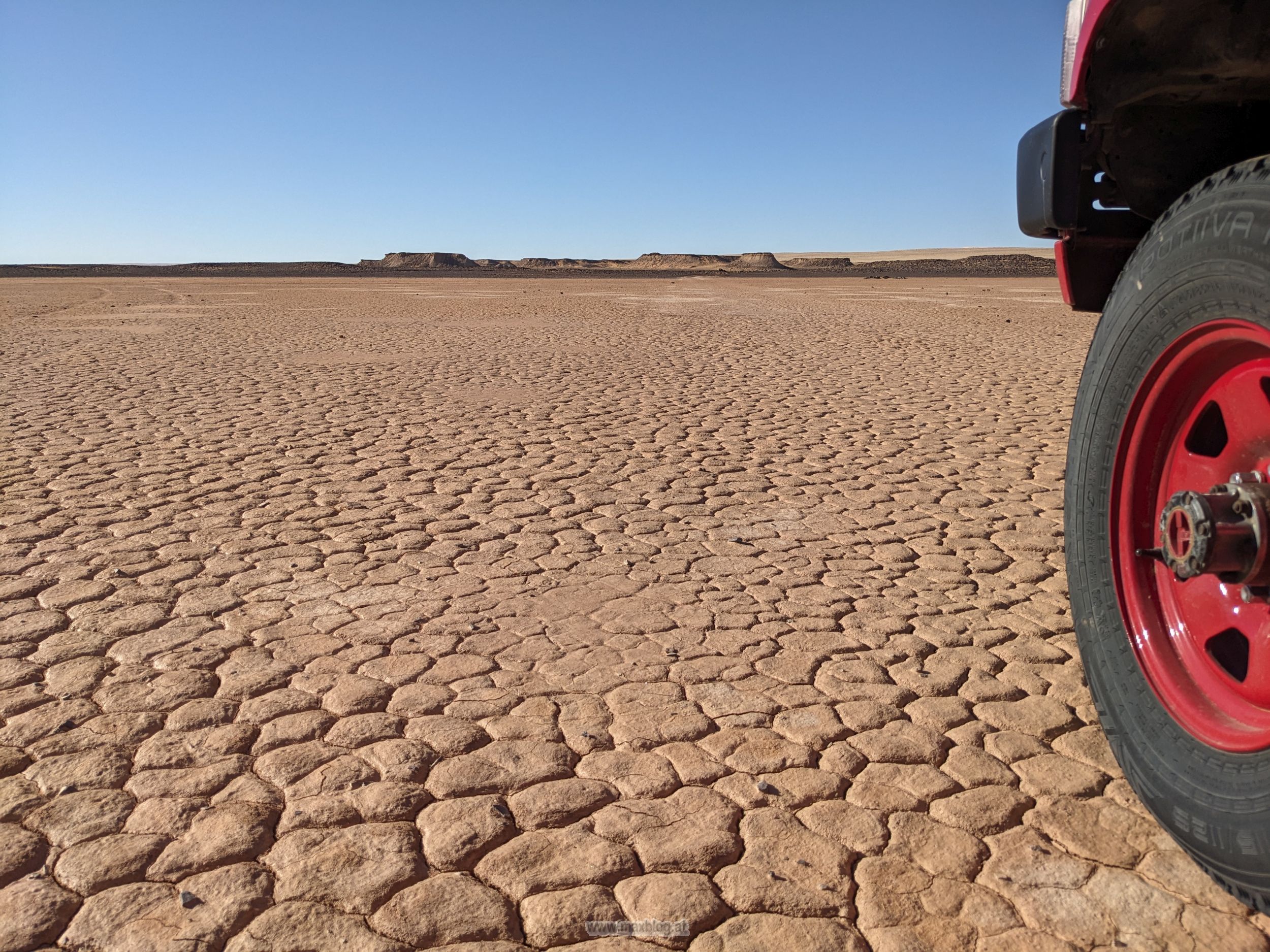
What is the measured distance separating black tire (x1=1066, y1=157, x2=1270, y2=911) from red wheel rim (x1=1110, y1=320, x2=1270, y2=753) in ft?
0.08

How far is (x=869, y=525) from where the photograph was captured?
14.4ft

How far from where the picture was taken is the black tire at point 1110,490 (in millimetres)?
1583

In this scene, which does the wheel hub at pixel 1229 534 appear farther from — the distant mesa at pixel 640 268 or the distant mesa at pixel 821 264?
the distant mesa at pixel 821 264

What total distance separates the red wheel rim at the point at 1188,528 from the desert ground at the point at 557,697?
0.37 meters

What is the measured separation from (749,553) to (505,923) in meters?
2.33

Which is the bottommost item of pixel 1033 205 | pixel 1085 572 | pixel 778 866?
pixel 778 866

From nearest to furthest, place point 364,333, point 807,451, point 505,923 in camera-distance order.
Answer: point 505,923 < point 807,451 < point 364,333

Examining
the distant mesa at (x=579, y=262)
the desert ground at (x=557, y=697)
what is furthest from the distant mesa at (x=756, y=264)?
the desert ground at (x=557, y=697)

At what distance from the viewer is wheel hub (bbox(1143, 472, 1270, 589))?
63.9 inches

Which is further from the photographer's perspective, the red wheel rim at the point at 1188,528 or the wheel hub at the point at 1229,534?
the red wheel rim at the point at 1188,528

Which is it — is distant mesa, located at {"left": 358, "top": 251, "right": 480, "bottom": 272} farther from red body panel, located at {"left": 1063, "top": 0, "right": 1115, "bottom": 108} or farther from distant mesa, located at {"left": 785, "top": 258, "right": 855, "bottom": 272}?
red body panel, located at {"left": 1063, "top": 0, "right": 1115, "bottom": 108}

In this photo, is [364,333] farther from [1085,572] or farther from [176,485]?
[1085,572]

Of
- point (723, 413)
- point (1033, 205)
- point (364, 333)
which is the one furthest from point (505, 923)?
point (364, 333)

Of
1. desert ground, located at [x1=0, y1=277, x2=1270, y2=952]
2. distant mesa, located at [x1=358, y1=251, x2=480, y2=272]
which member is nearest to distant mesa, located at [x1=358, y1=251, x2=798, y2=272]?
distant mesa, located at [x1=358, y1=251, x2=480, y2=272]
